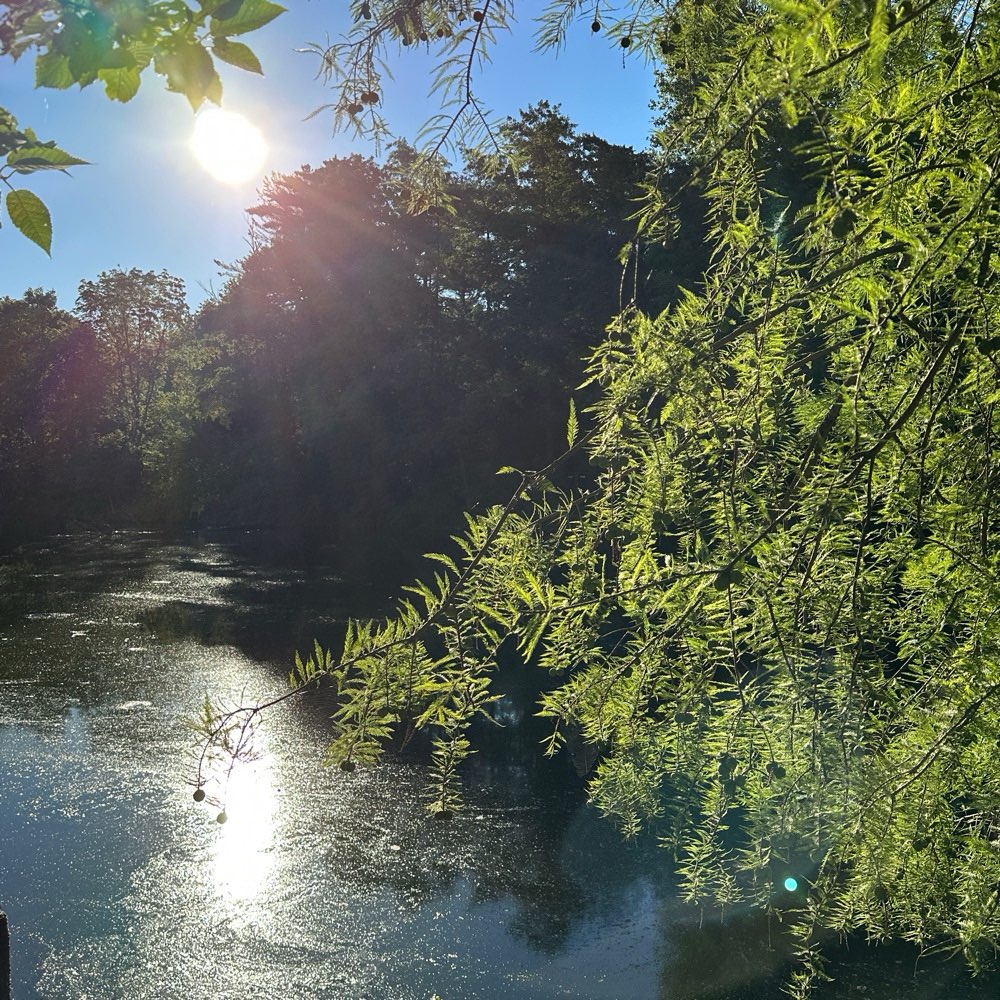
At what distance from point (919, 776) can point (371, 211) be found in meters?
19.4

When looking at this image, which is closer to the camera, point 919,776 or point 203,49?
point 203,49

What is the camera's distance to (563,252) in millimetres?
15398

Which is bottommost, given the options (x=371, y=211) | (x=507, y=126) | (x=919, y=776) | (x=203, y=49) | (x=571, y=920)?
(x=571, y=920)

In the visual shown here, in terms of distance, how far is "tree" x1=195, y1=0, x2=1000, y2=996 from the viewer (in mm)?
1159

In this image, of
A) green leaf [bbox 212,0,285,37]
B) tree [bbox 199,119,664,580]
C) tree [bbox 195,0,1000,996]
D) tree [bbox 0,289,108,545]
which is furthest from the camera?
tree [bbox 0,289,108,545]

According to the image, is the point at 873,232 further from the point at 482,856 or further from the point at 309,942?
the point at 482,856

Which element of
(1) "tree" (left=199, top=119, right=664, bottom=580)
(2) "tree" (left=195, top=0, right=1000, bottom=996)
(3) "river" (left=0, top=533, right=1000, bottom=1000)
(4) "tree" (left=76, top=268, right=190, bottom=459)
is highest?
(4) "tree" (left=76, top=268, right=190, bottom=459)

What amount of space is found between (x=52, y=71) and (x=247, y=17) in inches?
5.8

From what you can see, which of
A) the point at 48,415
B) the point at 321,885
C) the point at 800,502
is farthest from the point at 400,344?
the point at 800,502

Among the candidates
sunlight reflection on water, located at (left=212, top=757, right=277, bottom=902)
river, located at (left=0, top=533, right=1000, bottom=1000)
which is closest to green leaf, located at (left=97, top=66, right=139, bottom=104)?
river, located at (left=0, top=533, right=1000, bottom=1000)

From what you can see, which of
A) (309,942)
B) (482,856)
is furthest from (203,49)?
(482,856)

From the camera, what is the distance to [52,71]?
668mm

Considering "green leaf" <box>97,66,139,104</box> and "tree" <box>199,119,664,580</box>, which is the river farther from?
"tree" <box>199,119,664,580</box>

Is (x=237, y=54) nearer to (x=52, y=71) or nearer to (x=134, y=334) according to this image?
(x=52, y=71)
